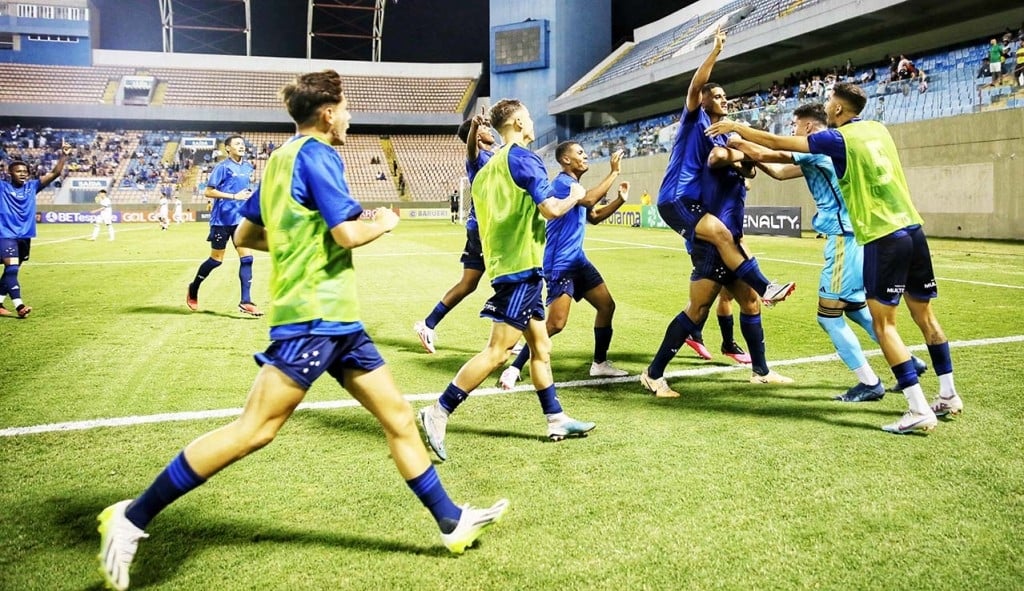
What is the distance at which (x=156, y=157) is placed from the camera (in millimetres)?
54281

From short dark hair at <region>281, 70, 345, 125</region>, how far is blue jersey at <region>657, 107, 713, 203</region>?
10.9ft

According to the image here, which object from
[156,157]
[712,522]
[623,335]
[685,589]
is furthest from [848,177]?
[156,157]

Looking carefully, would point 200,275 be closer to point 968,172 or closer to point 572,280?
point 572,280

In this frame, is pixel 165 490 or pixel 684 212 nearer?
pixel 165 490

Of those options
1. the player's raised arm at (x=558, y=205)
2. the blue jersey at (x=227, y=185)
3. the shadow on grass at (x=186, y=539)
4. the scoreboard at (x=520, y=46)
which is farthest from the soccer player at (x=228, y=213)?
the scoreboard at (x=520, y=46)

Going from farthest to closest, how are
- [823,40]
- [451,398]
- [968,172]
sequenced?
[823,40]
[968,172]
[451,398]

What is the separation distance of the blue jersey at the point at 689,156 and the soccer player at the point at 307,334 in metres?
3.36

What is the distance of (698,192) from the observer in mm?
5727

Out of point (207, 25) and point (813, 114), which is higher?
point (207, 25)

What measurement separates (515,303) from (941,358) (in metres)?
2.98

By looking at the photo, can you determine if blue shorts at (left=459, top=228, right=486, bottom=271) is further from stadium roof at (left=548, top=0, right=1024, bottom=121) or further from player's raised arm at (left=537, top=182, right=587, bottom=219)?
stadium roof at (left=548, top=0, right=1024, bottom=121)

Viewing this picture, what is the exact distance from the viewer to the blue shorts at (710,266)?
561 centimetres

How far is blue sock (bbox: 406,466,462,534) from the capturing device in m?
3.03

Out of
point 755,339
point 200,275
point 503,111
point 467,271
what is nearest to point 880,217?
point 755,339
